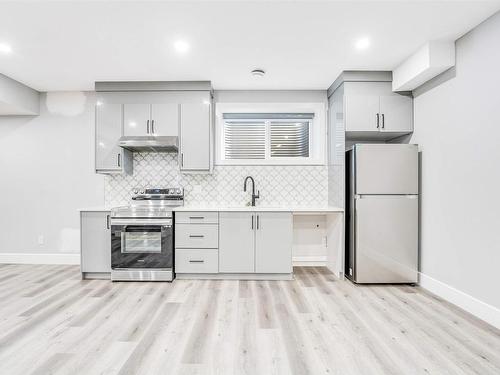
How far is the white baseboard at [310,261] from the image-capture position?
3865 millimetres

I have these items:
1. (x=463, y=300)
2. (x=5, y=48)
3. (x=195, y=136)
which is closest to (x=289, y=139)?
(x=195, y=136)

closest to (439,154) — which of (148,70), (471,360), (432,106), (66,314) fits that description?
(432,106)

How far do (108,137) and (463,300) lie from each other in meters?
4.35

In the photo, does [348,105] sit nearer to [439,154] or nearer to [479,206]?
[439,154]

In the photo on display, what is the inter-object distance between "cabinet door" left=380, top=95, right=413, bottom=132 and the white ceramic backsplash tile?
1.00 m

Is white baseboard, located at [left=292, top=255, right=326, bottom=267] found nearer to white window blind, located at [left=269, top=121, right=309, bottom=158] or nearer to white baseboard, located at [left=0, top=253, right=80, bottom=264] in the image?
white window blind, located at [left=269, top=121, right=309, bottom=158]

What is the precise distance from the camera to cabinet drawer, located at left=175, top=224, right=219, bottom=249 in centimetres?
327

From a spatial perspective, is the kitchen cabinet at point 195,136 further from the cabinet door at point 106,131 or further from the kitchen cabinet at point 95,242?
the kitchen cabinet at point 95,242

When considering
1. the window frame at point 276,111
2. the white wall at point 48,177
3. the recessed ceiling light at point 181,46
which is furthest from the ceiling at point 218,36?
the white wall at point 48,177

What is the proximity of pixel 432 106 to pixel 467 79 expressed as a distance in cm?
46

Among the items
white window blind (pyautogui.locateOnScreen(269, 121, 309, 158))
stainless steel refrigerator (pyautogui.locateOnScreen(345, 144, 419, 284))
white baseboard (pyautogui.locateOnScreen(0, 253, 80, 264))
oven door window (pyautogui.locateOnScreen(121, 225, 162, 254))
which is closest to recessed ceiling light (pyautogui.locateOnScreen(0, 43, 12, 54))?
oven door window (pyautogui.locateOnScreen(121, 225, 162, 254))

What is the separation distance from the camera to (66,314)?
7.83 ft

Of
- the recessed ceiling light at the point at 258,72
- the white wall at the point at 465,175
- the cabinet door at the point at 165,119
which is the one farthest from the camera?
the cabinet door at the point at 165,119

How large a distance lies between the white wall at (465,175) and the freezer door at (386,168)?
0.50ft
